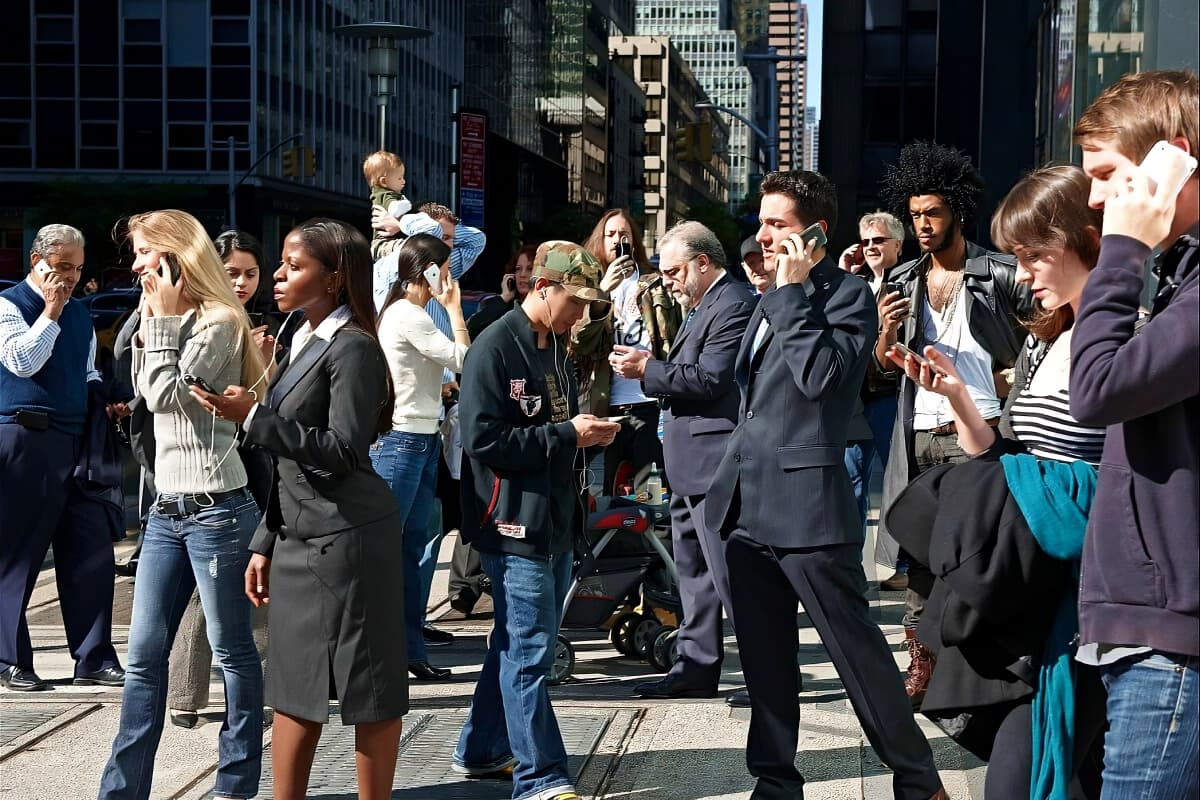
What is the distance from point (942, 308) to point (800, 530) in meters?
2.07

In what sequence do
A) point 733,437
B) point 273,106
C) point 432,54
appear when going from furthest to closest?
point 432,54 < point 273,106 < point 733,437

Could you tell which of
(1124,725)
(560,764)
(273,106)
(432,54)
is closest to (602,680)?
(560,764)

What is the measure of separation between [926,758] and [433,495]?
140 inches

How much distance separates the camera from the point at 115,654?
732cm

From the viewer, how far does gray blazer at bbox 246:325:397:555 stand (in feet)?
15.3

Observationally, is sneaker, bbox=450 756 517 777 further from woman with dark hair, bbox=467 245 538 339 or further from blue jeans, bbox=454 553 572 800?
woman with dark hair, bbox=467 245 538 339

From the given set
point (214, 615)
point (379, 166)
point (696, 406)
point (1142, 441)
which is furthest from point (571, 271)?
point (379, 166)

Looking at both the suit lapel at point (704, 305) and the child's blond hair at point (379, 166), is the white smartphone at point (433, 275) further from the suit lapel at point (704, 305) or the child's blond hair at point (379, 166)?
the child's blond hair at point (379, 166)

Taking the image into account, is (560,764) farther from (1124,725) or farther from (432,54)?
(432,54)

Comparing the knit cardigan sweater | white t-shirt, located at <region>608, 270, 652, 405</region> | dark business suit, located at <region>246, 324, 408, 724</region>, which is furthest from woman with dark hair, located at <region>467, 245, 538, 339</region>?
dark business suit, located at <region>246, 324, 408, 724</region>

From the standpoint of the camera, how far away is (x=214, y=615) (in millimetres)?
5133

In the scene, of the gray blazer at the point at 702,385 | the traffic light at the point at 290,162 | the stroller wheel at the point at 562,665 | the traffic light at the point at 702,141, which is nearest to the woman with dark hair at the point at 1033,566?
the gray blazer at the point at 702,385

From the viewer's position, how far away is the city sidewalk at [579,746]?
562cm

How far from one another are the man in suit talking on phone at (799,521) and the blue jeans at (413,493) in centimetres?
267
